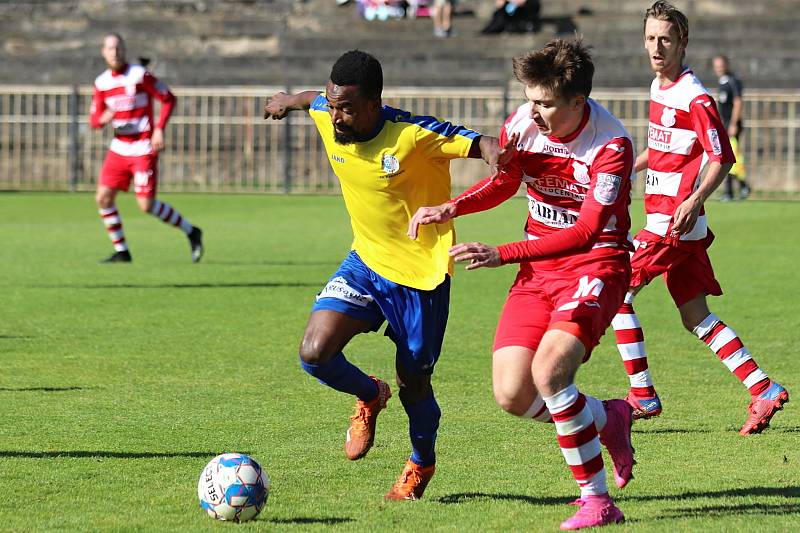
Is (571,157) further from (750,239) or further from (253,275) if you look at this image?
(750,239)

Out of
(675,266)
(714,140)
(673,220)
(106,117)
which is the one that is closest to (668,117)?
(714,140)

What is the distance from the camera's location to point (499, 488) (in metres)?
6.01

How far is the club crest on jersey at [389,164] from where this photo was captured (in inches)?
235

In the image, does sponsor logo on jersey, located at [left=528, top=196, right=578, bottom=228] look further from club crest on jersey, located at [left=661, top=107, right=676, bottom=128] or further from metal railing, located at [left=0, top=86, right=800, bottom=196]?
metal railing, located at [left=0, top=86, right=800, bottom=196]

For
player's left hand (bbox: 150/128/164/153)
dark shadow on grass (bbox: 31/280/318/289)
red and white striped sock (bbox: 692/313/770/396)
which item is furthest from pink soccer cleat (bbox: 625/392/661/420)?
player's left hand (bbox: 150/128/164/153)

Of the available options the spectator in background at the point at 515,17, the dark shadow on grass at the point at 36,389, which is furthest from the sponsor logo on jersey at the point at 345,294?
the spectator in background at the point at 515,17

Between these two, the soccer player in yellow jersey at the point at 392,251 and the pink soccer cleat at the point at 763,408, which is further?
the pink soccer cleat at the point at 763,408

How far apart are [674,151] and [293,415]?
2.53 meters

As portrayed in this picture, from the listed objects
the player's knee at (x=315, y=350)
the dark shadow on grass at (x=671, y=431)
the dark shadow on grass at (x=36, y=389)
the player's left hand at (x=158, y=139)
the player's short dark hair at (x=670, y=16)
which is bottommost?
the dark shadow on grass at (x=36, y=389)

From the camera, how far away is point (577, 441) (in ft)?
17.7

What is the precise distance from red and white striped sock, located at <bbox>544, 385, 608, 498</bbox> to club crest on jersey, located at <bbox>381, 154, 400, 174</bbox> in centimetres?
124

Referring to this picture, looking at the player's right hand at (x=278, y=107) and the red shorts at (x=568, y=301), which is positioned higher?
the player's right hand at (x=278, y=107)

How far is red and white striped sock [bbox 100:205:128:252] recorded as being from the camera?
1512 cm

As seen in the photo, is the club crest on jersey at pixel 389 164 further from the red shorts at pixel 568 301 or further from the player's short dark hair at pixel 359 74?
the red shorts at pixel 568 301
